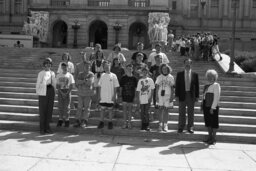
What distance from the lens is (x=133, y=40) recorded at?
131 ft

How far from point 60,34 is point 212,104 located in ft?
116

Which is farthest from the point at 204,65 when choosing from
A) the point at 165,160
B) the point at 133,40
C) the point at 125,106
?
the point at 133,40

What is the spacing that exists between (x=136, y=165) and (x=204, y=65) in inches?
455

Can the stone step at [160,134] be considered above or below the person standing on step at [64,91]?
below

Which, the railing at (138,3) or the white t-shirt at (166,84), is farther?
the railing at (138,3)

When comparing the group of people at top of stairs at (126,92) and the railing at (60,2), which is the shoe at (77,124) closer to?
the group of people at top of stairs at (126,92)

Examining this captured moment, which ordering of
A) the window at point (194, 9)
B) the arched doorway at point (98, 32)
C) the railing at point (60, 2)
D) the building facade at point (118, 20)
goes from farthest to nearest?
the window at point (194, 9) → the arched doorway at point (98, 32) → the railing at point (60, 2) → the building facade at point (118, 20)

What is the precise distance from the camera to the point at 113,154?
7098 millimetres

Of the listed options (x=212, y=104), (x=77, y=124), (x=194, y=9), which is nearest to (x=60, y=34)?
(x=194, y=9)

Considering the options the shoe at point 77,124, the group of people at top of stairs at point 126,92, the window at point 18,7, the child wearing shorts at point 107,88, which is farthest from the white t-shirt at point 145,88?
the window at point 18,7

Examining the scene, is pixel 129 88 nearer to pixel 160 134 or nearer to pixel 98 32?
pixel 160 134

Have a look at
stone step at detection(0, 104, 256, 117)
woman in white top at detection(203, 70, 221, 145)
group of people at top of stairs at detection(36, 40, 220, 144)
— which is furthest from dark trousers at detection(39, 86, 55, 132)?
woman in white top at detection(203, 70, 221, 145)

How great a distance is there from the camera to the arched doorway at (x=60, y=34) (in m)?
39.5

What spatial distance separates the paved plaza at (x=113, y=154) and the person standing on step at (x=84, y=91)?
513mm
